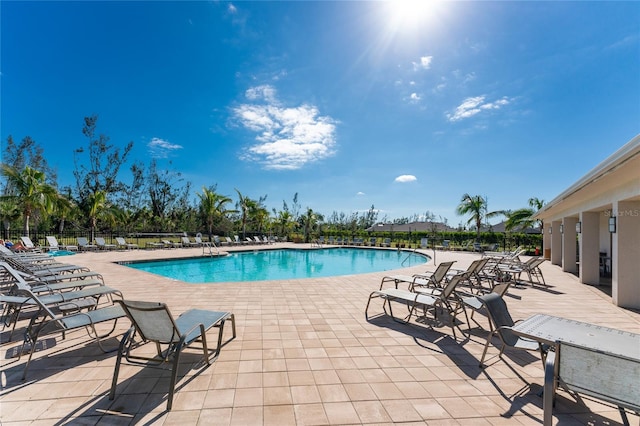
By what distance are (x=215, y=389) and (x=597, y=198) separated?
31.6ft

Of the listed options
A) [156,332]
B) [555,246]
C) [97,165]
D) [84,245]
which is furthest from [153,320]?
[97,165]

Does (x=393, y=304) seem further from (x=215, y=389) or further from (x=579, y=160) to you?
(x=579, y=160)

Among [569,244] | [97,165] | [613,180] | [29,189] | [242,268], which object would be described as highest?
[97,165]

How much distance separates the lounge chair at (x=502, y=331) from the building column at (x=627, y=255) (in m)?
5.06

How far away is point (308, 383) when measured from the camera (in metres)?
2.75

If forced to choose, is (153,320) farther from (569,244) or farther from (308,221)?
(308,221)

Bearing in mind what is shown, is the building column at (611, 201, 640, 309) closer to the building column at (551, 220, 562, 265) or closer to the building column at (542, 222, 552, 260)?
the building column at (551, 220, 562, 265)

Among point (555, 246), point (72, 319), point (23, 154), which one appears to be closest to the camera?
point (72, 319)

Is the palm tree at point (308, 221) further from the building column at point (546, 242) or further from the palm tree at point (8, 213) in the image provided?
the palm tree at point (8, 213)

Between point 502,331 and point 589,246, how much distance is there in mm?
8057

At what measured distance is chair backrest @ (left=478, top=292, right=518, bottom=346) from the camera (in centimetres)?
293

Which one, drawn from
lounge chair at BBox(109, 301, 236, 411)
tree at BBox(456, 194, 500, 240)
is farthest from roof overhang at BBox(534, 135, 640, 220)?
tree at BBox(456, 194, 500, 240)

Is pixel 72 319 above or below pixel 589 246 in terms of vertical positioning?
below

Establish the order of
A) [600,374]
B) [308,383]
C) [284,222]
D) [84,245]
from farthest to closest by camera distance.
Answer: [284,222], [84,245], [308,383], [600,374]
